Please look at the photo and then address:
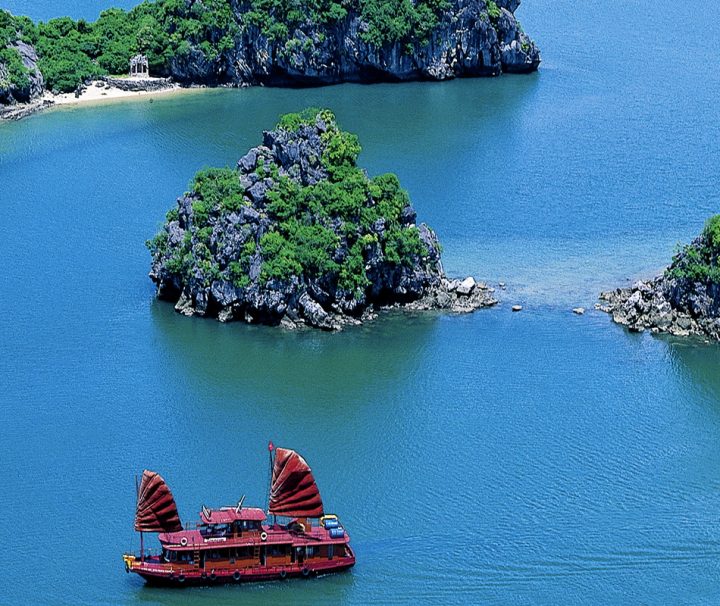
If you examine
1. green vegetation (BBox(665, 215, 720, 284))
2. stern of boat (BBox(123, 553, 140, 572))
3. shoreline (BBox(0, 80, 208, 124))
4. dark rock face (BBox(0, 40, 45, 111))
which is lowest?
stern of boat (BBox(123, 553, 140, 572))

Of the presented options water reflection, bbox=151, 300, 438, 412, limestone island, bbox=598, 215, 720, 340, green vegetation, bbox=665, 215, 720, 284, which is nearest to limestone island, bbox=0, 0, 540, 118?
water reflection, bbox=151, 300, 438, 412

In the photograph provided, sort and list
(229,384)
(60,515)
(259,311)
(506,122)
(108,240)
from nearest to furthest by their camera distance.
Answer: (60,515)
(229,384)
(259,311)
(108,240)
(506,122)

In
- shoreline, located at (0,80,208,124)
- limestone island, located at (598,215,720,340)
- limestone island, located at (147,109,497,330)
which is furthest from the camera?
shoreline, located at (0,80,208,124)

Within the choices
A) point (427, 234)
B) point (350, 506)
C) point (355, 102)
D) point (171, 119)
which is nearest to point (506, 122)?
point (355, 102)

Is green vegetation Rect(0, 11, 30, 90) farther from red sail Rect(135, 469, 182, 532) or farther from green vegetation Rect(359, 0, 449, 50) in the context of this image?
red sail Rect(135, 469, 182, 532)

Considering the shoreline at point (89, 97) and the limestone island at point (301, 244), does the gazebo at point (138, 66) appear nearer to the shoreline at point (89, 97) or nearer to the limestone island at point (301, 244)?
the shoreline at point (89, 97)

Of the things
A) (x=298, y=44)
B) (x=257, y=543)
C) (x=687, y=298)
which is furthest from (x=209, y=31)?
(x=257, y=543)

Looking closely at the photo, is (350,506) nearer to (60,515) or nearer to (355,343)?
→ (60,515)

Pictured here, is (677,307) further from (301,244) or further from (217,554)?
(217,554)
